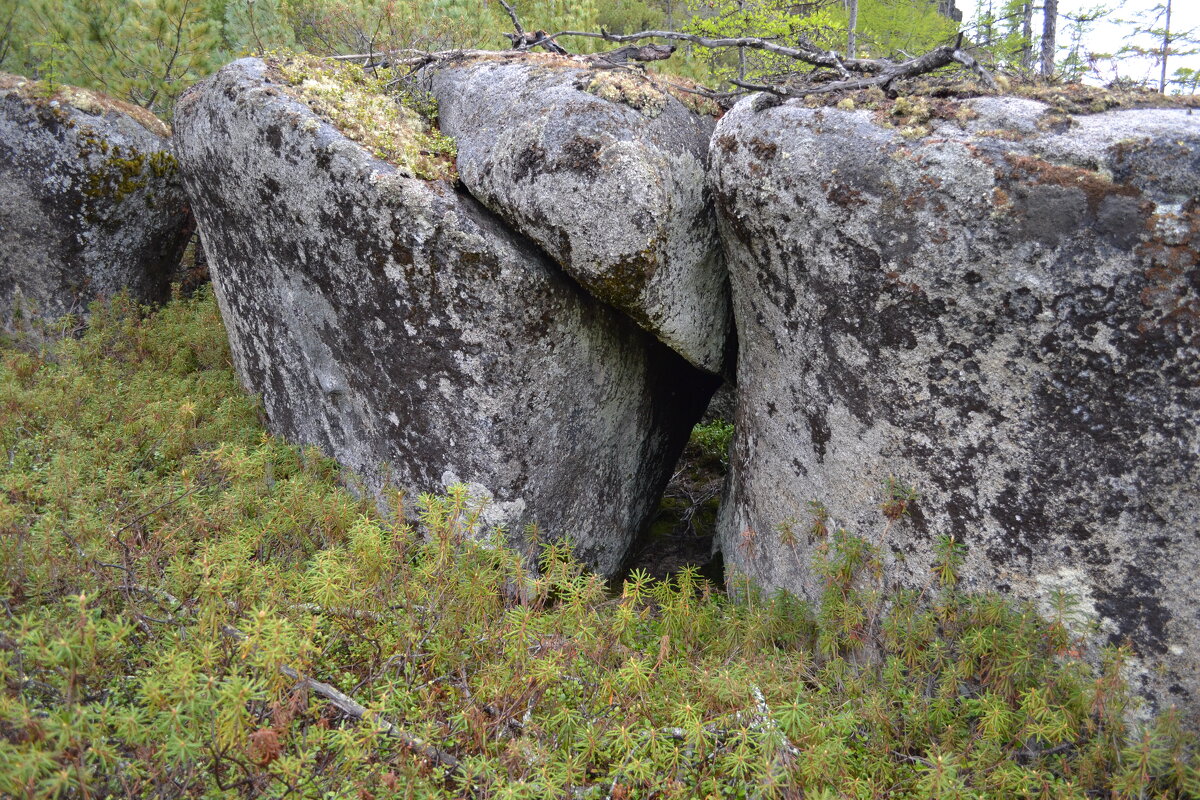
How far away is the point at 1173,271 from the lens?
8.89 ft

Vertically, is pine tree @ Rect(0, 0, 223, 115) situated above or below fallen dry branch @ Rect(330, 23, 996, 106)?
above

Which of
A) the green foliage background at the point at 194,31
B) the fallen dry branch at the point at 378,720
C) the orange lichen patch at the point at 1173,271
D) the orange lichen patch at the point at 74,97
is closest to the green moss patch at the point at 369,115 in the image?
the green foliage background at the point at 194,31

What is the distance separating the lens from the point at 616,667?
10.9 ft

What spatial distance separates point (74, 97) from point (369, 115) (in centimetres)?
408

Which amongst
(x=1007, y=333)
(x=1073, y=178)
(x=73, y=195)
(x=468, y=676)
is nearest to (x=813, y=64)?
(x=1073, y=178)

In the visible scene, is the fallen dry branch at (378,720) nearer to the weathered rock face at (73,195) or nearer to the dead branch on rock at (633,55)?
the dead branch on rock at (633,55)

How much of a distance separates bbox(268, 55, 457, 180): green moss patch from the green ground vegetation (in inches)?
75.6

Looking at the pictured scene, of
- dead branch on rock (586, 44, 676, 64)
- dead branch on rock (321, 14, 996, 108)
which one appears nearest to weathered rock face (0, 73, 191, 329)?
dead branch on rock (321, 14, 996, 108)

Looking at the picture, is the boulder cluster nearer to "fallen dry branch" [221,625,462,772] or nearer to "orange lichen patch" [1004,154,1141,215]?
"orange lichen patch" [1004,154,1141,215]

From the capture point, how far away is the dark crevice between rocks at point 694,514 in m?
5.36

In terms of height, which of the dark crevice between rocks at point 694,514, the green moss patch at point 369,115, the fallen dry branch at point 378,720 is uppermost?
the green moss patch at point 369,115

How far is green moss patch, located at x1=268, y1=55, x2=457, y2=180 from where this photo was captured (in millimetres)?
4281

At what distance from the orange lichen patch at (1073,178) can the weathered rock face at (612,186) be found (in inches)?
63.7

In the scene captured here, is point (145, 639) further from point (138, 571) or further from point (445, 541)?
point (445, 541)
